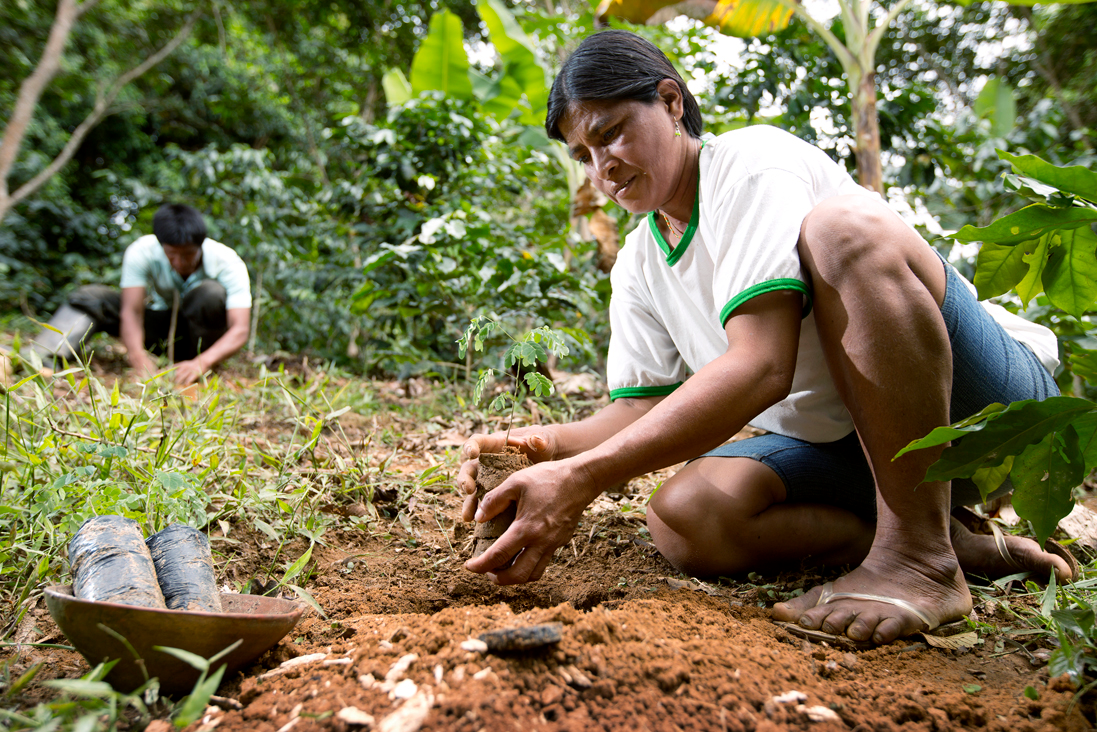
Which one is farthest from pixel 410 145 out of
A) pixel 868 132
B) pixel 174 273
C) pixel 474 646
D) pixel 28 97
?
pixel 28 97

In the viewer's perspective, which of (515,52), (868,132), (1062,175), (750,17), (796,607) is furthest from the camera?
(515,52)

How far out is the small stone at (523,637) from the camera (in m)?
0.88

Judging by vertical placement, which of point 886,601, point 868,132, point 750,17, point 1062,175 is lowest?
point 886,601

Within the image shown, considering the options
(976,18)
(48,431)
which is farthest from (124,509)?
(976,18)

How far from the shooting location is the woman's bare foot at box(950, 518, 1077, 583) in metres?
1.41

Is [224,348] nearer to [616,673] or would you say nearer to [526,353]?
[526,353]

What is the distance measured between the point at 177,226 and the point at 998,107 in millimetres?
6860

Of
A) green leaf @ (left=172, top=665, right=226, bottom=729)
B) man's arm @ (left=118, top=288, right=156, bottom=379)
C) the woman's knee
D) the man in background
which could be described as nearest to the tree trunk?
the woman's knee

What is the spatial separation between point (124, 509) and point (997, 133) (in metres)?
6.21

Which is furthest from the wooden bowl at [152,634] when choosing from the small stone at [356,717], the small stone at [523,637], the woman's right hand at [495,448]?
the woman's right hand at [495,448]

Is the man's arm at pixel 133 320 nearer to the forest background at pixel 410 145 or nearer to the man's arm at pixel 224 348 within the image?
the man's arm at pixel 224 348

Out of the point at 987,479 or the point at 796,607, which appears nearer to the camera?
the point at 987,479

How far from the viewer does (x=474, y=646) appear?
904mm

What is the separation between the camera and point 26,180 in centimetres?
821
